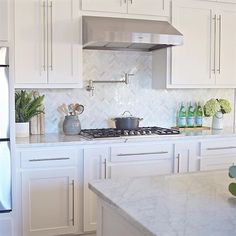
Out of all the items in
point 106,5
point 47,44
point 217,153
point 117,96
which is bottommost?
point 217,153

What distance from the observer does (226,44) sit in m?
4.40

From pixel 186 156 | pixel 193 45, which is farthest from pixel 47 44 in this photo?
pixel 186 156

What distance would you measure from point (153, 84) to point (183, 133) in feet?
2.32

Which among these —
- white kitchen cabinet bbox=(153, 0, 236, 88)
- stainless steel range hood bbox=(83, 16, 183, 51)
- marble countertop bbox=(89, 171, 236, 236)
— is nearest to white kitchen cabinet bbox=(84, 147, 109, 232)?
stainless steel range hood bbox=(83, 16, 183, 51)

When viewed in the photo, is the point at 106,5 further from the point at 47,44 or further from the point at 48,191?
the point at 48,191

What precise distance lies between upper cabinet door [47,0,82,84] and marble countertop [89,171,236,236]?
193 cm

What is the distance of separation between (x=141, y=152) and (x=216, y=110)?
1.20 meters

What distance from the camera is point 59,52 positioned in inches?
146

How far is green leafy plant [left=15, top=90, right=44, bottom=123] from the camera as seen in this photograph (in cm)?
378

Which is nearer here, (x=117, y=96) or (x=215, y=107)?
(x=117, y=96)

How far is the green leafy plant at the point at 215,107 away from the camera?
14.7 feet

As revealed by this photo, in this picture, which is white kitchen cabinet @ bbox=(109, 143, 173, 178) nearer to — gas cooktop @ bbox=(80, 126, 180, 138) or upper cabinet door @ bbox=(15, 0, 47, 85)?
gas cooktop @ bbox=(80, 126, 180, 138)

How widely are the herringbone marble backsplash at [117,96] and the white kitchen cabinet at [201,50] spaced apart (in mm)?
180

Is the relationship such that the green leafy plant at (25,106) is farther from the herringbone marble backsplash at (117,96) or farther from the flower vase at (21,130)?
the herringbone marble backsplash at (117,96)
